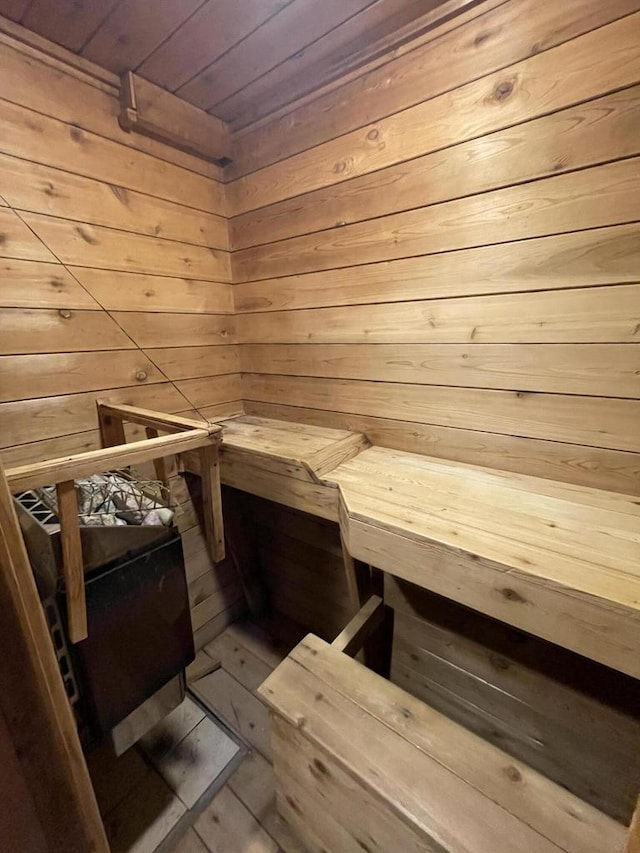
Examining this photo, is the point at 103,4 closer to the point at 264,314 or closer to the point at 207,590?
the point at 264,314

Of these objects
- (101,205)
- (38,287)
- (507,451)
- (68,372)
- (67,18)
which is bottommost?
(507,451)

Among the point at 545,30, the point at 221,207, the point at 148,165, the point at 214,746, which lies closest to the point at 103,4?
the point at 148,165

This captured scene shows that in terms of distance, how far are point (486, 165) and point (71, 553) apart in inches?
59.9

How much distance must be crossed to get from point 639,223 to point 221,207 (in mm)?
1659

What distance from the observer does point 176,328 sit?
1685 millimetres

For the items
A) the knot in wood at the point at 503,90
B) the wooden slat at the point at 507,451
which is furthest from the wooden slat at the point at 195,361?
the knot in wood at the point at 503,90

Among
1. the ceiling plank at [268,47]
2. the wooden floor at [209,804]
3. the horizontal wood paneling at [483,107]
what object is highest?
the ceiling plank at [268,47]

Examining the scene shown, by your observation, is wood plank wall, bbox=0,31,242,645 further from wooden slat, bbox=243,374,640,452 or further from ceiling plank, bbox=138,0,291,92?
wooden slat, bbox=243,374,640,452

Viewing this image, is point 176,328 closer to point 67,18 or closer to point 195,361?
point 195,361

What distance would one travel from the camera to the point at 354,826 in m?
0.89

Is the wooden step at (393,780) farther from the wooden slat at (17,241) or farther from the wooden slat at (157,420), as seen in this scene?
the wooden slat at (17,241)

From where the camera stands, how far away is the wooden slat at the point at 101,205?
1.21 m

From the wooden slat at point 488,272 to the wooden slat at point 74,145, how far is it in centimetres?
63

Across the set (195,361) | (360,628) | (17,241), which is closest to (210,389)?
(195,361)
